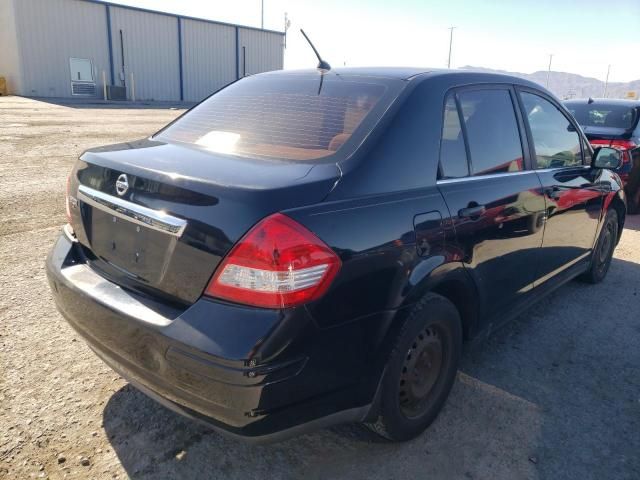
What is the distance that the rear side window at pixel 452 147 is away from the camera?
2.57 metres

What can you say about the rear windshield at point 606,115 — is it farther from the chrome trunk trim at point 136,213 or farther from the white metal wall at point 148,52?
the white metal wall at point 148,52

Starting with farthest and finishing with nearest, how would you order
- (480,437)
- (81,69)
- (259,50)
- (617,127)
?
(259,50)
(81,69)
(617,127)
(480,437)

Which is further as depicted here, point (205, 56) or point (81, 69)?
point (205, 56)

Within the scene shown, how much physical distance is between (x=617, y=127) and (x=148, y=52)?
33200 millimetres

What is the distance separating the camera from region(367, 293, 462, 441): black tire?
2.28 meters

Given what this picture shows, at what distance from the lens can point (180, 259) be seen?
197 cm

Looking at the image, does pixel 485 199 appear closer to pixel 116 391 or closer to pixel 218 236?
pixel 218 236

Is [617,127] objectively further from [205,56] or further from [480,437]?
[205,56]

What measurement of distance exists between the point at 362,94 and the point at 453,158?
0.55 metres

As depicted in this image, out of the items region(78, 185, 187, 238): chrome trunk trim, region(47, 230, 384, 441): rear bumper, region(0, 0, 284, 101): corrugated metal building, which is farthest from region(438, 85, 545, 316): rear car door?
region(0, 0, 284, 101): corrugated metal building

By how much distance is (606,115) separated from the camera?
Answer: 25.6 feet

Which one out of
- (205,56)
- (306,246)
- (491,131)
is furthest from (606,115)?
(205,56)

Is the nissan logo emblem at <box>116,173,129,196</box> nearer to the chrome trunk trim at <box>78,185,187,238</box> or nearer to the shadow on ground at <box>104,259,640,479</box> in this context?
the chrome trunk trim at <box>78,185,187,238</box>

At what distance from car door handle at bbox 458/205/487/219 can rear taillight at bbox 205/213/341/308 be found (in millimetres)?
975
